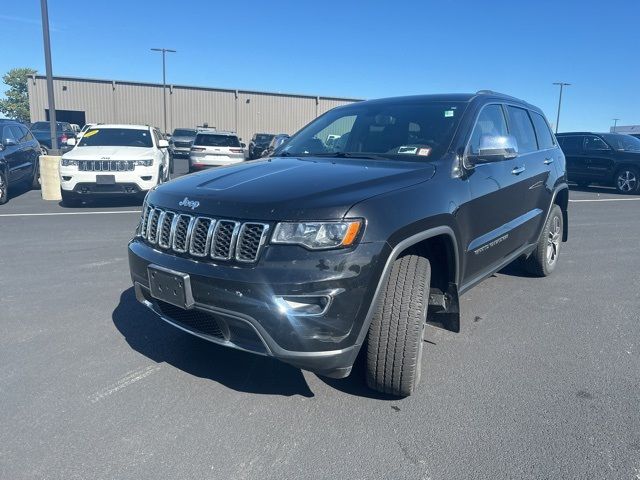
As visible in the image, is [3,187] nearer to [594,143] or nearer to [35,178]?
[35,178]

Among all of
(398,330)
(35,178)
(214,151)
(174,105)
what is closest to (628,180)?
(214,151)

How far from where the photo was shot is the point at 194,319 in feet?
9.59

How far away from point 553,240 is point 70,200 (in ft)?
29.7

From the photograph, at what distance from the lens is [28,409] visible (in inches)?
113

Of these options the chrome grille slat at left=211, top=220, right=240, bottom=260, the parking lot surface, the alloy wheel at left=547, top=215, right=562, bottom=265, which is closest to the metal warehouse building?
the alloy wheel at left=547, top=215, right=562, bottom=265

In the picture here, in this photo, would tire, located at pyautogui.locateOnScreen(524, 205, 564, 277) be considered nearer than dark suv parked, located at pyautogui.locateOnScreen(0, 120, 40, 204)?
Yes

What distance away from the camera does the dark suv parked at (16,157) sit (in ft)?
35.2

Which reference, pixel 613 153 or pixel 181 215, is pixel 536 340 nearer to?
pixel 181 215

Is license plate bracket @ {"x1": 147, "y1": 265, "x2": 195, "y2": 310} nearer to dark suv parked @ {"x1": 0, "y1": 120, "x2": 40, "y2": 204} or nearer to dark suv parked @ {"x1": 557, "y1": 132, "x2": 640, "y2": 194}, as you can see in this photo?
dark suv parked @ {"x1": 0, "y1": 120, "x2": 40, "y2": 204}

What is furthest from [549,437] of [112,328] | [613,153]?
[613,153]

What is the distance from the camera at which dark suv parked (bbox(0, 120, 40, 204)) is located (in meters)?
10.7

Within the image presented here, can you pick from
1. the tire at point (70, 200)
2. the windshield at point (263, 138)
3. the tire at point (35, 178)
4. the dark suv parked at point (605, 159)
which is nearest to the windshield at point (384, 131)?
the tire at point (70, 200)

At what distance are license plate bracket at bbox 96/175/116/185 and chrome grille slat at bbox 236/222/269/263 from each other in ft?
26.2

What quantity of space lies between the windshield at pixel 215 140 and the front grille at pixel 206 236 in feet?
47.5
